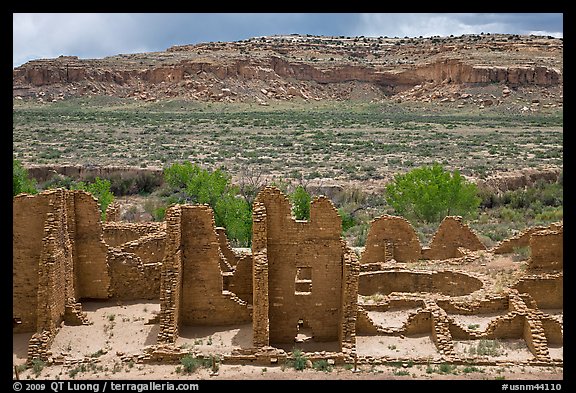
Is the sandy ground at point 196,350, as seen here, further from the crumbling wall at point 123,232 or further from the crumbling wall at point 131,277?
the crumbling wall at point 123,232

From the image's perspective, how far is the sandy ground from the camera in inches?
543

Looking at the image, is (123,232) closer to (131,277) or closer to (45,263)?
(131,277)

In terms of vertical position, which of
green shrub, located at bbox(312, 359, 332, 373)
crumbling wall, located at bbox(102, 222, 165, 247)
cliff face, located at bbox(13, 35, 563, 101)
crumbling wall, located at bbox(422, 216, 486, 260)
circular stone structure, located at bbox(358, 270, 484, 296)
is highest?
cliff face, located at bbox(13, 35, 563, 101)

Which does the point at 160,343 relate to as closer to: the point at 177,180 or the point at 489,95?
the point at 177,180

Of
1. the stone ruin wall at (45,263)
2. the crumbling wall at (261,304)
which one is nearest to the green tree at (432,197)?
the crumbling wall at (261,304)

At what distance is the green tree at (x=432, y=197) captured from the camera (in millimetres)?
30516

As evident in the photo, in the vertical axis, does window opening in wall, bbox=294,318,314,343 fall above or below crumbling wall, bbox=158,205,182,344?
below

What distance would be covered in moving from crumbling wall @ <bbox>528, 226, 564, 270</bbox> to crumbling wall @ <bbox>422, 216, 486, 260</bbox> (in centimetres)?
437

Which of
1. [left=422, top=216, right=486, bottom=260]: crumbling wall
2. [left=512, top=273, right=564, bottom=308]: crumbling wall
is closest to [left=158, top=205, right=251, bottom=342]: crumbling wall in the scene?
[left=512, top=273, right=564, bottom=308]: crumbling wall

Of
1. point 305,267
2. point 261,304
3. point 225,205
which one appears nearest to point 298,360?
point 261,304

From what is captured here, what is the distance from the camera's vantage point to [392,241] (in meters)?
23.8

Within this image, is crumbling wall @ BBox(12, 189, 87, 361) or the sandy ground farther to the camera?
crumbling wall @ BBox(12, 189, 87, 361)

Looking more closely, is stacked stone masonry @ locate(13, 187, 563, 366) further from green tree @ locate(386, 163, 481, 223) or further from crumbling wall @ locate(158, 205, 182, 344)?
green tree @ locate(386, 163, 481, 223)

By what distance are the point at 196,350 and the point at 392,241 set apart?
35.2 feet
